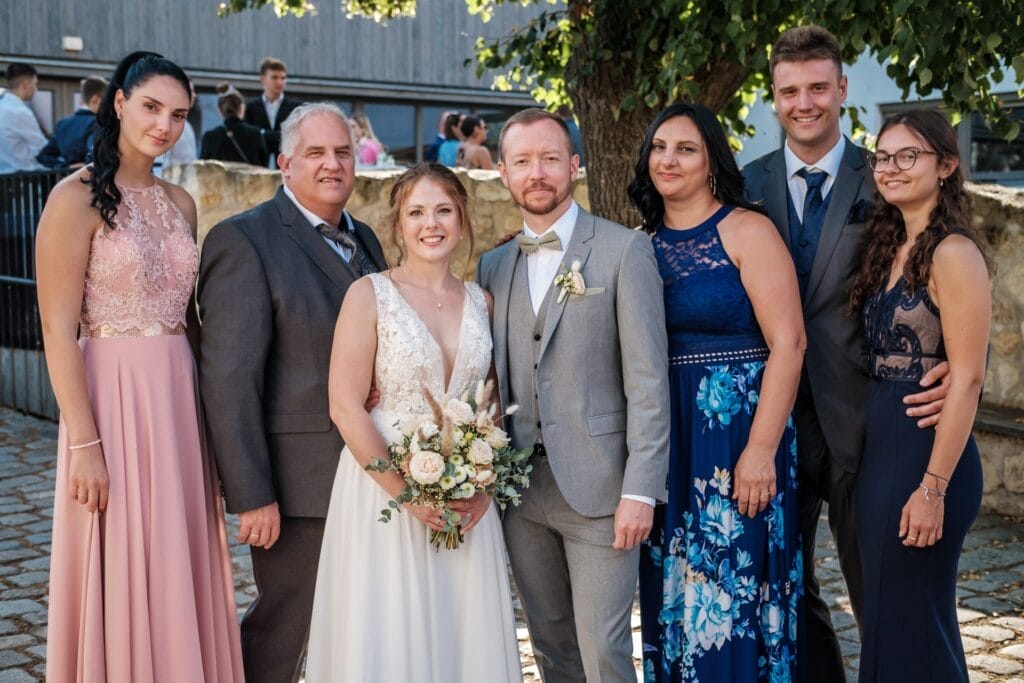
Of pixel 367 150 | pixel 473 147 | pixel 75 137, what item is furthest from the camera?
pixel 367 150

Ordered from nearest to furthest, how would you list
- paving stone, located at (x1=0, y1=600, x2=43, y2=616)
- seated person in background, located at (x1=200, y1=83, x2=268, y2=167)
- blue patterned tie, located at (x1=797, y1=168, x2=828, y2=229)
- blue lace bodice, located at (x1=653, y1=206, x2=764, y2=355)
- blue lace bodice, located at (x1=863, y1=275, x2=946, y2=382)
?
blue lace bodice, located at (x1=863, y1=275, x2=946, y2=382), blue lace bodice, located at (x1=653, y1=206, x2=764, y2=355), blue patterned tie, located at (x1=797, y1=168, x2=828, y2=229), paving stone, located at (x1=0, y1=600, x2=43, y2=616), seated person in background, located at (x1=200, y1=83, x2=268, y2=167)

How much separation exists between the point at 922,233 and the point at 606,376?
107cm

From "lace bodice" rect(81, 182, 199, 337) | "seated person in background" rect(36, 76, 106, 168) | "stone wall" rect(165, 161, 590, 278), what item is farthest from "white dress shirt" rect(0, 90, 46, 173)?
"lace bodice" rect(81, 182, 199, 337)

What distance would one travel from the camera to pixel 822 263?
13.1 ft

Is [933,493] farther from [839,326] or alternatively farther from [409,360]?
[409,360]

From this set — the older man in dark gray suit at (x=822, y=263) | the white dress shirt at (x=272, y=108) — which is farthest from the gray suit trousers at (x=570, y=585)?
the white dress shirt at (x=272, y=108)

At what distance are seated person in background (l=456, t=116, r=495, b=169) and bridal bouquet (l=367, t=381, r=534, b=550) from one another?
9212 millimetres

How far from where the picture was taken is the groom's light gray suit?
11.6 feet

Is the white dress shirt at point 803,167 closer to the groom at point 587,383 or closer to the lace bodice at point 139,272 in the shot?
the groom at point 587,383

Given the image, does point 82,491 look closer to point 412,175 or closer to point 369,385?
point 369,385

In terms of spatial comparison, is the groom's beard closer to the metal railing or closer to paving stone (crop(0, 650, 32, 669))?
paving stone (crop(0, 650, 32, 669))

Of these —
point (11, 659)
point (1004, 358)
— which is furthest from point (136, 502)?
point (1004, 358)

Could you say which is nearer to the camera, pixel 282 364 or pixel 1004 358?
pixel 282 364

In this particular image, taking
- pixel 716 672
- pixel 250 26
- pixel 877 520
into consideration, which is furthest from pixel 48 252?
pixel 250 26
